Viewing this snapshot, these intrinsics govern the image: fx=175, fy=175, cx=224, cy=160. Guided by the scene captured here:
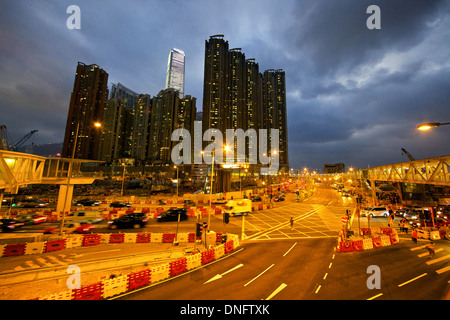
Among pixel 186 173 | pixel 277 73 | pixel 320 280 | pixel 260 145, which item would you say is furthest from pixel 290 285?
pixel 277 73

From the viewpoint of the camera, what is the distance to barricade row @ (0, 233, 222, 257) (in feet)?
44.4

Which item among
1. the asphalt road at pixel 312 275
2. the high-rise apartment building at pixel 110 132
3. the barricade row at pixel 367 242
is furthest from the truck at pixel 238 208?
the high-rise apartment building at pixel 110 132

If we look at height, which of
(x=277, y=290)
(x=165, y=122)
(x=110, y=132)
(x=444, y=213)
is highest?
(x=165, y=122)

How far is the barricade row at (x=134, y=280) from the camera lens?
825 centimetres

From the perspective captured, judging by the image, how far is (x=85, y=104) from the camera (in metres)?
151

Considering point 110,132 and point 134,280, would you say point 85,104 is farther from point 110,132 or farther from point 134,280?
point 134,280

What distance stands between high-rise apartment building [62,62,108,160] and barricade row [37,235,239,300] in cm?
17905

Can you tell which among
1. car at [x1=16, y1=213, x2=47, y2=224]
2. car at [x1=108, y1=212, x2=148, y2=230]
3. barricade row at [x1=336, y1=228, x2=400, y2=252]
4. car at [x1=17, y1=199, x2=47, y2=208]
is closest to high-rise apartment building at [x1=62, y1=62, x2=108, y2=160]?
car at [x1=17, y1=199, x2=47, y2=208]

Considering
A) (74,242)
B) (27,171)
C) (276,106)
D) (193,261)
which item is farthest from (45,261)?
(276,106)

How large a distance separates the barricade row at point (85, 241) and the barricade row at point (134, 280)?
6.17ft

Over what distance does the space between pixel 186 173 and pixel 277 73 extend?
133 meters

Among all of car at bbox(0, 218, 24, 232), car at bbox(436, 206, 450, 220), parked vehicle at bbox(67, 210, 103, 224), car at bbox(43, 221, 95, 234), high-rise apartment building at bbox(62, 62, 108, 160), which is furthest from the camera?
high-rise apartment building at bbox(62, 62, 108, 160)

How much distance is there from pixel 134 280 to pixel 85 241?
964 centimetres

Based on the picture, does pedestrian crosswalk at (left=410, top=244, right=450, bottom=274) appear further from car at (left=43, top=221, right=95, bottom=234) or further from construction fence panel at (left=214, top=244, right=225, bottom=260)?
car at (left=43, top=221, right=95, bottom=234)
